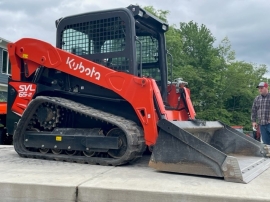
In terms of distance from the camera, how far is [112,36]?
545cm

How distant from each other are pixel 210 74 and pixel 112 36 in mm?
29405

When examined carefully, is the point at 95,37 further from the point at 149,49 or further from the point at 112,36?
the point at 149,49

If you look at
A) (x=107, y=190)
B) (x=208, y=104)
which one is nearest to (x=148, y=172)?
(x=107, y=190)

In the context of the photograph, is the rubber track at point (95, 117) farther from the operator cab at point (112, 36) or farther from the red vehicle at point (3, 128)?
the red vehicle at point (3, 128)

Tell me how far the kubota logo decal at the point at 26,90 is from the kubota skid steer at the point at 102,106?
0.05 feet

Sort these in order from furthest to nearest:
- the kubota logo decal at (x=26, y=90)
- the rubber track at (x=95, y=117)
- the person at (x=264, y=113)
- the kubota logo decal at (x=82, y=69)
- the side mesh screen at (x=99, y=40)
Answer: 1. the person at (x=264, y=113)
2. the kubota logo decal at (x=26, y=90)
3. the side mesh screen at (x=99, y=40)
4. the kubota logo decal at (x=82, y=69)
5. the rubber track at (x=95, y=117)

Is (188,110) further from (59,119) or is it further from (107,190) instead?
(107,190)

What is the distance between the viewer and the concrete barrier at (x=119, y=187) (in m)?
3.35

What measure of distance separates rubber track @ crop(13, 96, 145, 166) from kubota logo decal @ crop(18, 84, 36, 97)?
1.13 feet

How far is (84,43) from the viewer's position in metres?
5.73

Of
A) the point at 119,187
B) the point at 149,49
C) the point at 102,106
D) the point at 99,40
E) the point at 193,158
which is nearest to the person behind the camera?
the point at 119,187

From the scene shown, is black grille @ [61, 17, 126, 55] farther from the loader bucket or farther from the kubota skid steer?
the loader bucket

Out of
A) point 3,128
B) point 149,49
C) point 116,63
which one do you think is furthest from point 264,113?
point 3,128

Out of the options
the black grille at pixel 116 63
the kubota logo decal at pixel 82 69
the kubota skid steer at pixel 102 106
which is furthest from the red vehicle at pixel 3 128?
the black grille at pixel 116 63
